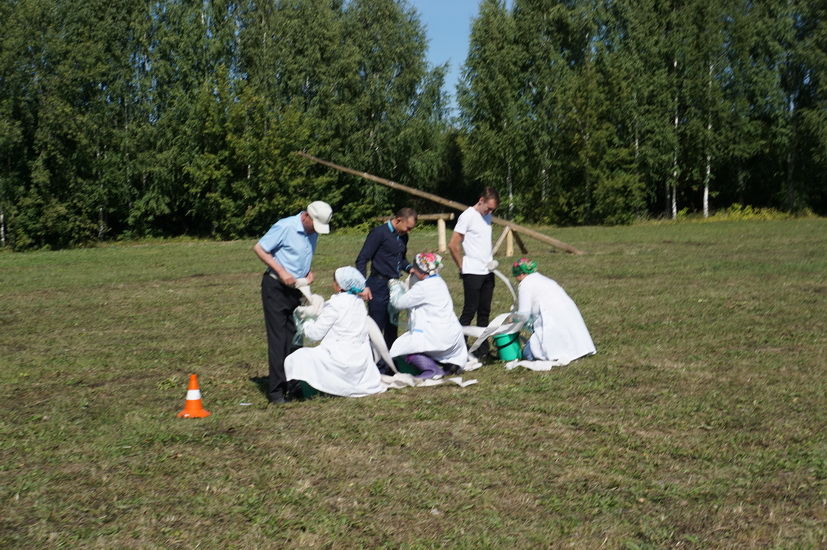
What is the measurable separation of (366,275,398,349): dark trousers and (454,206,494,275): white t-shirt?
1308 mm

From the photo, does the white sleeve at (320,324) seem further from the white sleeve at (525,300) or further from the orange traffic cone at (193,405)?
the white sleeve at (525,300)

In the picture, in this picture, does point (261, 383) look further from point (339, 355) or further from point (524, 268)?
point (524, 268)

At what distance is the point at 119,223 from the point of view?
49500 mm

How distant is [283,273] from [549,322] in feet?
11.0

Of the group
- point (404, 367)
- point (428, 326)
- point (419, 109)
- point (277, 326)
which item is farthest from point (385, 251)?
A: point (419, 109)

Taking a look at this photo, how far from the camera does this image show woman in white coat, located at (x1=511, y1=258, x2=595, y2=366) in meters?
10.6

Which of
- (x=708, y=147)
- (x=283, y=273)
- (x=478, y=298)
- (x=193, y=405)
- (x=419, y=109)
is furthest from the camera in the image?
(x=419, y=109)

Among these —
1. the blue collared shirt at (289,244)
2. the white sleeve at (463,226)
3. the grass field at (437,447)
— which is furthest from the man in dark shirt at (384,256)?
the grass field at (437,447)

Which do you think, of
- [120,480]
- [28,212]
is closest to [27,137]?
[28,212]

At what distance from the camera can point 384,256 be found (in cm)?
1017

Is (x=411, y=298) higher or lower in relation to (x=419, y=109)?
lower

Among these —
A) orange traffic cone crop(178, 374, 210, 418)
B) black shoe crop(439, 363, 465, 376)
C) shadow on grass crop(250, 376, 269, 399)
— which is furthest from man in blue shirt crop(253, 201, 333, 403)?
black shoe crop(439, 363, 465, 376)

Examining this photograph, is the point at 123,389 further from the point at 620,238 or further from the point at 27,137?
the point at 27,137

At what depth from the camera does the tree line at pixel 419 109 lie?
47.1 metres
